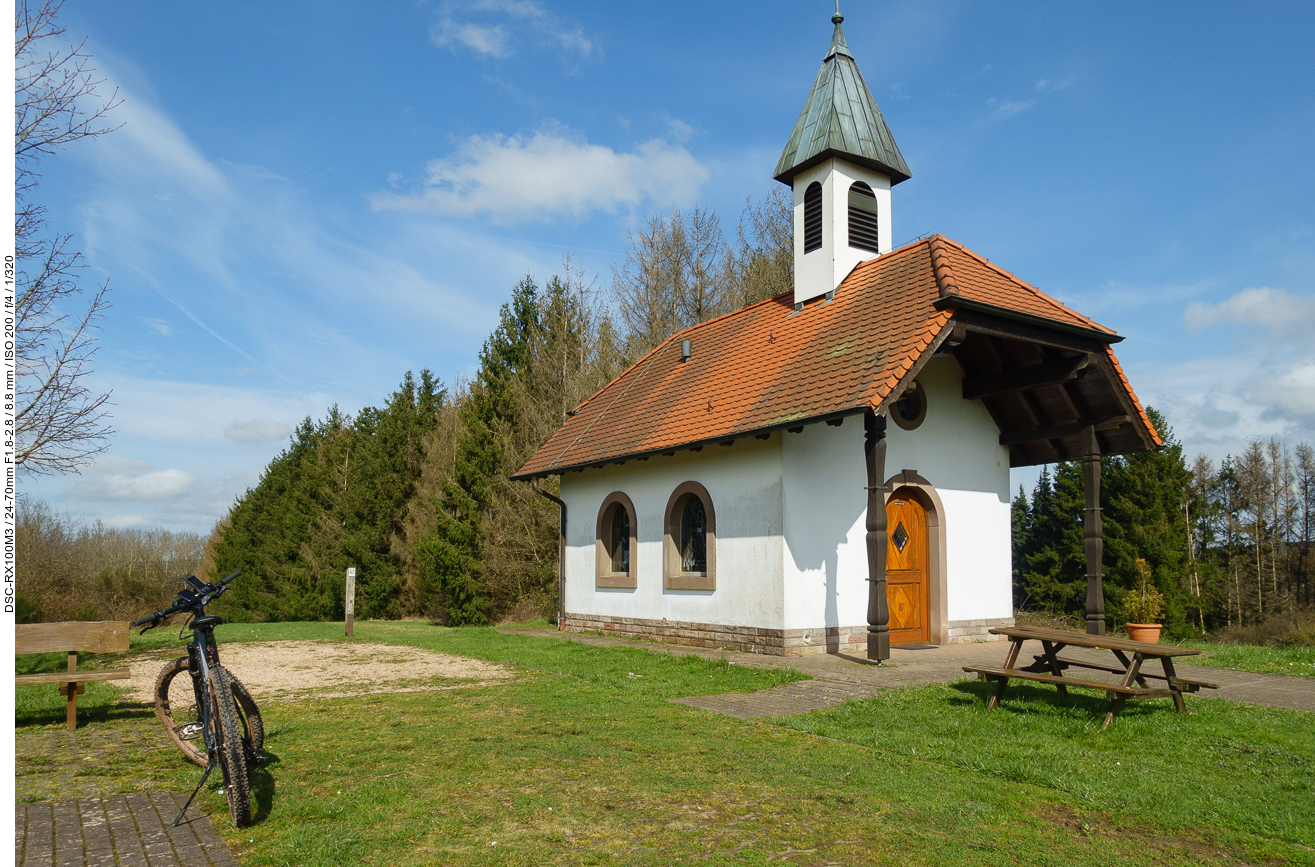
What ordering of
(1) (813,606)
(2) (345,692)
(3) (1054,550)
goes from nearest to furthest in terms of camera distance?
(2) (345,692) < (1) (813,606) < (3) (1054,550)

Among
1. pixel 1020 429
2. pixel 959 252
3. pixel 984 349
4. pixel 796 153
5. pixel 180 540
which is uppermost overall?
pixel 796 153

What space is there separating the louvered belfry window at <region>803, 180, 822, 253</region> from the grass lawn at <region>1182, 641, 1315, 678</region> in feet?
28.4

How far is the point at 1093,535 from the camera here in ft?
40.9

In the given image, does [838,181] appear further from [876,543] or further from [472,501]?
[472,501]

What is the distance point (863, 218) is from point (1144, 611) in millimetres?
11894

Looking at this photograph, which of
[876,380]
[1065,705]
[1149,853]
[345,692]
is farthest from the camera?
[876,380]

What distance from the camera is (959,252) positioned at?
44.2 ft

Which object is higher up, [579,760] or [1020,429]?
[1020,429]

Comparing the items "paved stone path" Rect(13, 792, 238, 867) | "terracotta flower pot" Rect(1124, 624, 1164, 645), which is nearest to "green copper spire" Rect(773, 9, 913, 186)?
"terracotta flower pot" Rect(1124, 624, 1164, 645)

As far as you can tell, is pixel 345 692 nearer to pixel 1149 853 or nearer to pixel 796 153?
pixel 1149 853

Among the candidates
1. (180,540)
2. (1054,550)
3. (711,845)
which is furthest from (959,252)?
(180,540)

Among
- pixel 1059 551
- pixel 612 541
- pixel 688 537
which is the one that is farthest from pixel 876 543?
pixel 1059 551

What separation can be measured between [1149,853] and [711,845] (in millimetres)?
2082

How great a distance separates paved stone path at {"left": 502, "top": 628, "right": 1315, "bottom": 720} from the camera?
313 inches
